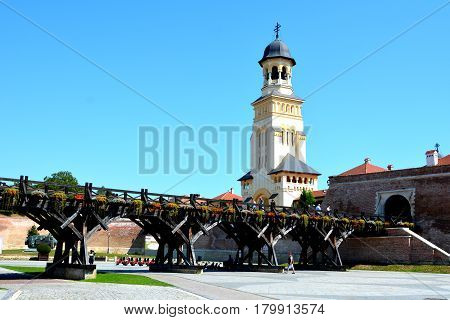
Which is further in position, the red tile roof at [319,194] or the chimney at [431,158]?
the red tile roof at [319,194]

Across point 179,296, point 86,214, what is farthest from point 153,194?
point 179,296

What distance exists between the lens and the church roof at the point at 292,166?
72062mm

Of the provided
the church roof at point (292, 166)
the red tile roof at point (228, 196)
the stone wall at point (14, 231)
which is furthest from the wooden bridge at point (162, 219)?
the red tile roof at point (228, 196)

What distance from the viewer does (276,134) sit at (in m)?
75.1

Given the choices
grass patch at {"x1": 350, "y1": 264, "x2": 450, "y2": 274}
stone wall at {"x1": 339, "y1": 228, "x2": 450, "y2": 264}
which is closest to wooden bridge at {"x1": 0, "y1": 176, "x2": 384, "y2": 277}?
stone wall at {"x1": 339, "y1": 228, "x2": 450, "y2": 264}

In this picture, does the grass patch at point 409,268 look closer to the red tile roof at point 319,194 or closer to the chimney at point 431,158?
the chimney at point 431,158

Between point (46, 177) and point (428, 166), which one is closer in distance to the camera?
point (428, 166)

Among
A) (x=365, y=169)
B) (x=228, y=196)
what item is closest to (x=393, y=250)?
(x=365, y=169)

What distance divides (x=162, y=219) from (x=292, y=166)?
161 feet

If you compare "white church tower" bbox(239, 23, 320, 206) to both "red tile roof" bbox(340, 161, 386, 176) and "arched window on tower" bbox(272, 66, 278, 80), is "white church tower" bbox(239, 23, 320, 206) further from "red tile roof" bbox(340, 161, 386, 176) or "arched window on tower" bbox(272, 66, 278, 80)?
"red tile roof" bbox(340, 161, 386, 176)

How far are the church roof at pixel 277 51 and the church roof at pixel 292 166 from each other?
1483cm

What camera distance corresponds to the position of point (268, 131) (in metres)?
76.1
